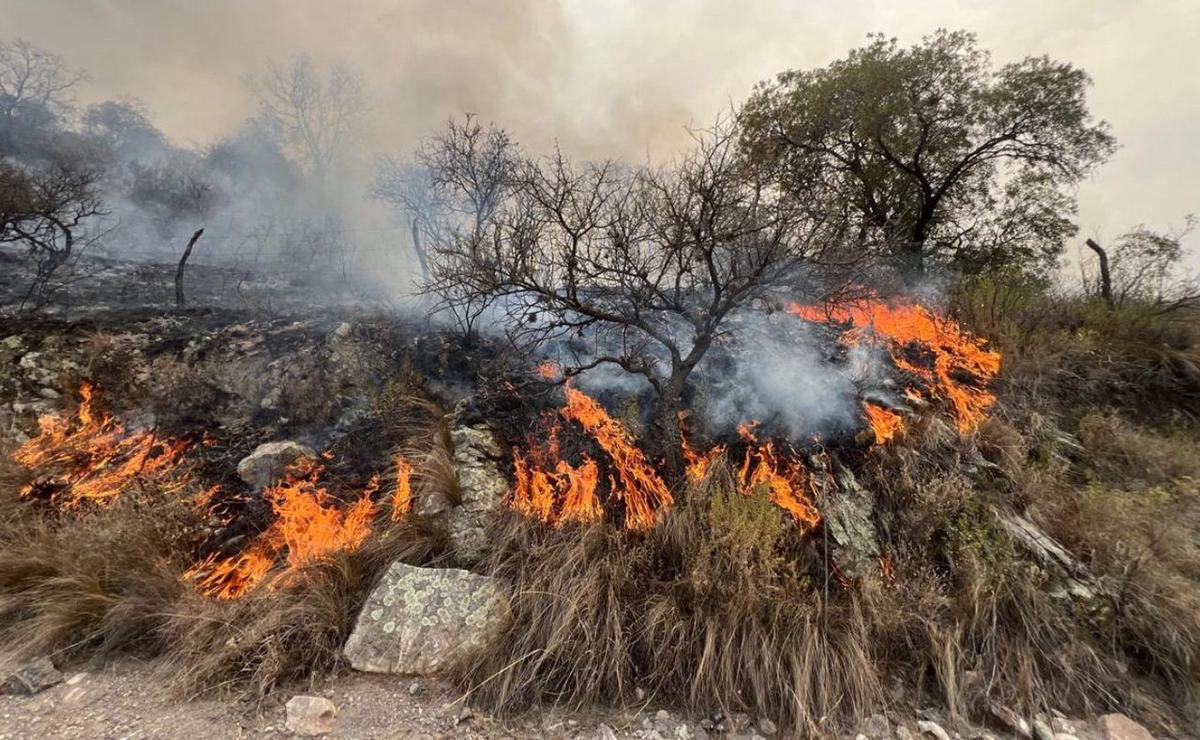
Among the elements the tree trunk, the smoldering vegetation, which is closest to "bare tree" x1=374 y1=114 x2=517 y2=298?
the smoldering vegetation

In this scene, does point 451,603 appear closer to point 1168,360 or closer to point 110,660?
point 110,660

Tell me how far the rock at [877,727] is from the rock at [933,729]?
0.16 metres

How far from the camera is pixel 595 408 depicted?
464 cm

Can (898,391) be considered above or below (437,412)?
above

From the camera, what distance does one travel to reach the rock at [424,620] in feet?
8.85

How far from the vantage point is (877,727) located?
241 cm

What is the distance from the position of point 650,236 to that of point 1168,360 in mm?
6145

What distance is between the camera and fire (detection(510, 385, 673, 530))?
3479 millimetres

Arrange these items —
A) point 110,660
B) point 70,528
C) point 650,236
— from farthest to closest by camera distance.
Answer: point 650,236 → point 70,528 → point 110,660

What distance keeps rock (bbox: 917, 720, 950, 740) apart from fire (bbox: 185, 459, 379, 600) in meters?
3.76

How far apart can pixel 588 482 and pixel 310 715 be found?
7.26ft

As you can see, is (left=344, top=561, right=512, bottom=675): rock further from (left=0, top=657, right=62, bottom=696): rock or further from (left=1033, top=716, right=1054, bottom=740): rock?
(left=1033, top=716, right=1054, bottom=740): rock

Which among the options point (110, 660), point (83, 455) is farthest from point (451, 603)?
point (83, 455)

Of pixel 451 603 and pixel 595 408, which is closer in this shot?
pixel 451 603
